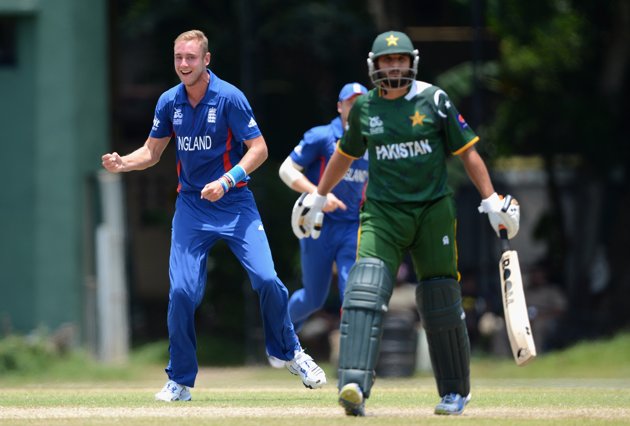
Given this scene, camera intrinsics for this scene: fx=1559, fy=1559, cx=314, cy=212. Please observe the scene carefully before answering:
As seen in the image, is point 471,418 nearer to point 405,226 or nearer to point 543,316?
point 405,226

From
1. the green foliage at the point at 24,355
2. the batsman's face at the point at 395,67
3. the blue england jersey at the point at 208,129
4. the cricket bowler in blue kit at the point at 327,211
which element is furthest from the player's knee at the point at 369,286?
the green foliage at the point at 24,355

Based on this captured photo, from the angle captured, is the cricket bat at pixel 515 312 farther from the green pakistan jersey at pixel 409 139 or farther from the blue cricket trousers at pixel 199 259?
the blue cricket trousers at pixel 199 259

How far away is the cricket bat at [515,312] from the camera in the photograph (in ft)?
28.9

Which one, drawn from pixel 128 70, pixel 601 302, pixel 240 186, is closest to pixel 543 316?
pixel 601 302

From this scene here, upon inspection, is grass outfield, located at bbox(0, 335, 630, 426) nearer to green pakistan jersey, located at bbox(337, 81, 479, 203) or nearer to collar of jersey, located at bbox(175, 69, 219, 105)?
green pakistan jersey, located at bbox(337, 81, 479, 203)

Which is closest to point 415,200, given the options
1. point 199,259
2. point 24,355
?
point 199,259

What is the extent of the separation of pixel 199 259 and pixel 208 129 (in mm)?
865

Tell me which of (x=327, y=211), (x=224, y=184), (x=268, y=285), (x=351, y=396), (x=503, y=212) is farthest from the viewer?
(x=327, y=211)

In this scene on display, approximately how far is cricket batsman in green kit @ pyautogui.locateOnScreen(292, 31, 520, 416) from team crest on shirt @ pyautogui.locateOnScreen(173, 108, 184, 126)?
175 centimetres

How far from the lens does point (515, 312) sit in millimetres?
8852

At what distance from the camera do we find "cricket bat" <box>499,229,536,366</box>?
8.80 m

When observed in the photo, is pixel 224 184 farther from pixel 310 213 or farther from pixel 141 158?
pixel 310 213

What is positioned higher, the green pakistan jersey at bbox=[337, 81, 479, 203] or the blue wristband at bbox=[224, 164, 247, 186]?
the green pakistan jersey at bbox=[337, 81, 479, 203]

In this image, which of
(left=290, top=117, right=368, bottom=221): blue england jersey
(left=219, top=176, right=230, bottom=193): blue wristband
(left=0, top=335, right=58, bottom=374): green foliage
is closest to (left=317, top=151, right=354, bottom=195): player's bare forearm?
(left=219, top=176, right=230, bottom=193): blue wristband
